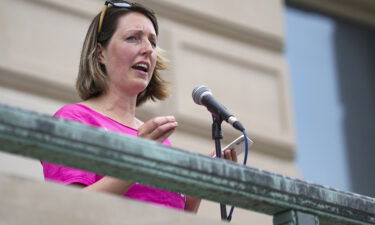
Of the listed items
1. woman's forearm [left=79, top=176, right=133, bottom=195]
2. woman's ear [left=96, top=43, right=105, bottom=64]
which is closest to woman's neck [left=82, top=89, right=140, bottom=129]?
woman's ear [left=96, top=43, right=105, bottom=64]

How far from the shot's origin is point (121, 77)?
12.0 ft

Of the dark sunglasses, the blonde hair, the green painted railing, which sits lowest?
the green painted railing

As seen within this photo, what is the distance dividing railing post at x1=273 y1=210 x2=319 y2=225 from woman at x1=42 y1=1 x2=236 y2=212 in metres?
0.74

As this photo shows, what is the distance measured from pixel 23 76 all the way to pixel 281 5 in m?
2.05

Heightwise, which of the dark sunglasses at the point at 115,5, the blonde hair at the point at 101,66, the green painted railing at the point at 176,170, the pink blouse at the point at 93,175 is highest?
the dark sunglasses at the point at 115,5

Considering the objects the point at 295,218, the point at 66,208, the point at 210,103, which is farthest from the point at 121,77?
the point at 66,208

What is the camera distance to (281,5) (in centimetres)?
732

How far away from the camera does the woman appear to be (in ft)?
11.3

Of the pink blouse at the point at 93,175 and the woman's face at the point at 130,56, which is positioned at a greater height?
the woman's face at the point at 130,56

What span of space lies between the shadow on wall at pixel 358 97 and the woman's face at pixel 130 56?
146 inches

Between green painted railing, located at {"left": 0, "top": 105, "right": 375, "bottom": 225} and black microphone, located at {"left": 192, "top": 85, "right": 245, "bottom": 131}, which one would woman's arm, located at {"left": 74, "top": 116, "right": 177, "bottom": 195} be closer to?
black microphone, located at {"left": 192, "top": 85, "right": 245, "bottom": 131}

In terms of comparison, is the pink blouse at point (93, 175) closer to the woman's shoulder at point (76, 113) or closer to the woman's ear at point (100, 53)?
the woman's shoulder at point (76, 113)

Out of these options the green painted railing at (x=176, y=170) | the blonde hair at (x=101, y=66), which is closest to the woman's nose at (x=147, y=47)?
the blonde hair at (x=101, y=66)

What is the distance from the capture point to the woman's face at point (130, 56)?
3.63 metres
